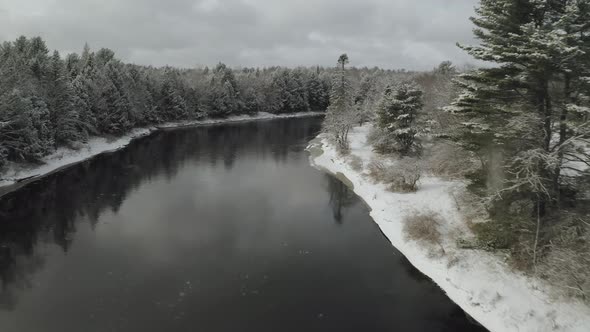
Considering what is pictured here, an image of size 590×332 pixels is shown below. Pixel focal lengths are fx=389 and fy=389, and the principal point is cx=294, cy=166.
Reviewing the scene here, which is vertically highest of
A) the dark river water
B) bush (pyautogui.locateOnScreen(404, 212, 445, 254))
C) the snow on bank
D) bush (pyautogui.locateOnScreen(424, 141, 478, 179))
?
bush (pyautogui.locateOnScreen(424, 141, 478, 179))

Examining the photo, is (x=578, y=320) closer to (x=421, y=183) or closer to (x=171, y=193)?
(x=421, y=183)

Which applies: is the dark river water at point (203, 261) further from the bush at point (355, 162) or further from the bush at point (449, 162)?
the bush at point (449, 162)

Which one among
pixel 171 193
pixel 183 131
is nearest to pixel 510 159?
pixel 171 193

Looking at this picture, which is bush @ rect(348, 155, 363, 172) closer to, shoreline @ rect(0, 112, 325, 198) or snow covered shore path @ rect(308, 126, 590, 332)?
snow covered shore path @ rect(308, 126, 590, 332)

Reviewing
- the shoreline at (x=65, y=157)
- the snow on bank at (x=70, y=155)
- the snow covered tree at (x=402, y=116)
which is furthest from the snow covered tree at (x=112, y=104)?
the snow covered tree at (x=402, y=116)

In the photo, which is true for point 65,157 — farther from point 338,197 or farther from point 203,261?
point 203,261

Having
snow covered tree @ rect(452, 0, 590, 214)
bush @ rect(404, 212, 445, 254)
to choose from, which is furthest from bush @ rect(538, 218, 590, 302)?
bush @ rect(404, 212, 445, 254)
